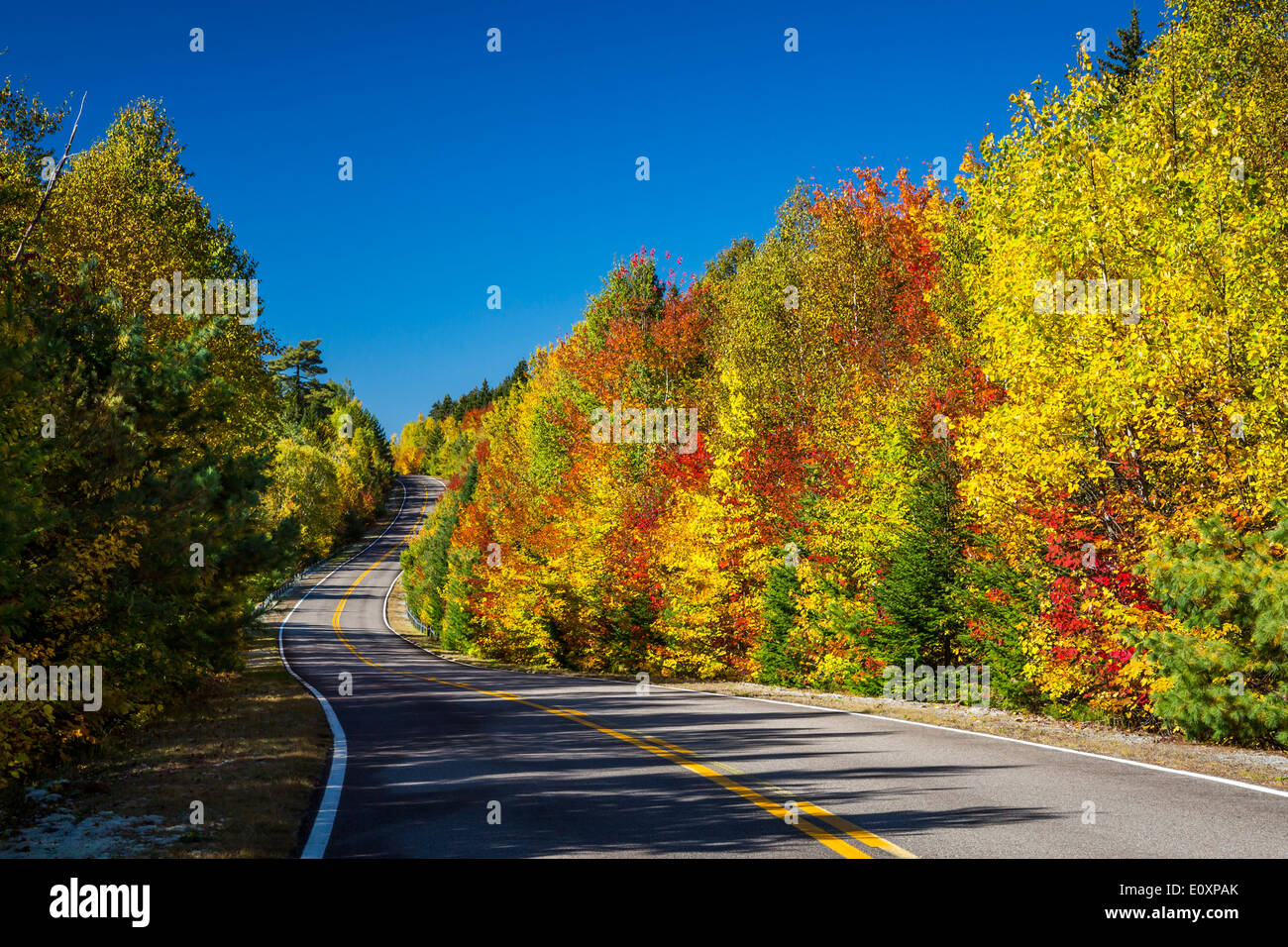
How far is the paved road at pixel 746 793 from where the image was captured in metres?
6.38

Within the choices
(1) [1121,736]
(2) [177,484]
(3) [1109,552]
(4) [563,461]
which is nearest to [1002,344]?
(3) [1109,552]

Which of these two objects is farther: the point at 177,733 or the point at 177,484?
the point at 177,484

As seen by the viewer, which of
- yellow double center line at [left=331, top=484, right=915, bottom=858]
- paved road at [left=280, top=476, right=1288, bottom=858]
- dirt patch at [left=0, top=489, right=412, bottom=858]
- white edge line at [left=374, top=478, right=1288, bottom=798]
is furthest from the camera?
white edge line at [left=374, top=478, right=1288, bottom=798]

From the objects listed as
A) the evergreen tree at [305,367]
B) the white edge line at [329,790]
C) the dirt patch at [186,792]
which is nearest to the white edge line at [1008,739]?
the white edge line at [329,790]

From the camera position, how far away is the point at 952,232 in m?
26.7

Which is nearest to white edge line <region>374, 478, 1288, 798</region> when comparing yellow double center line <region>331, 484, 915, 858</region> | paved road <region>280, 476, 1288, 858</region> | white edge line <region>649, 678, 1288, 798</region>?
white edge line <region>649, 678, 1288, 798</region>

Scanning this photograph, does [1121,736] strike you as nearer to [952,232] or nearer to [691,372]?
[952,232]

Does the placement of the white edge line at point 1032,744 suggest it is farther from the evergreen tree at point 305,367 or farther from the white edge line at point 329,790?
the evergreen tree at point 305,367

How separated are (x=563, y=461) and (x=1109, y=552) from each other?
25.5m

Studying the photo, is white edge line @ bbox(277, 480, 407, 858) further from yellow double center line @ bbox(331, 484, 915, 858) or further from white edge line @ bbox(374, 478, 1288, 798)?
white edge line @ bbox(374, 478, 1288, 798)

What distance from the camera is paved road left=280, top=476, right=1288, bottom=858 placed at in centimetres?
638

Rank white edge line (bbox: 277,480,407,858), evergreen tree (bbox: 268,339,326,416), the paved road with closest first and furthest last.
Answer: the paved road
white edge line (bbox: 277,480,407,858)
evergreen tree (bbox: 268,339,326,416)

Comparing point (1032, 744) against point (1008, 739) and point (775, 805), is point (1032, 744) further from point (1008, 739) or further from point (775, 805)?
point (775, 805)
